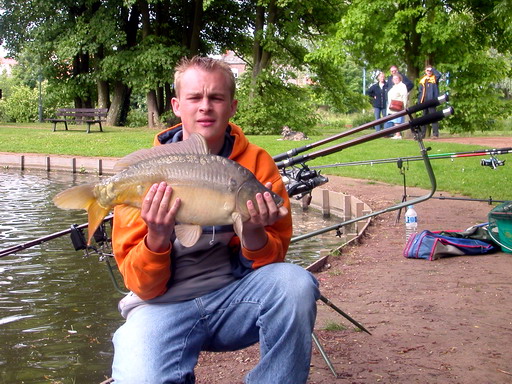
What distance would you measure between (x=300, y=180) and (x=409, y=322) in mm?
1392

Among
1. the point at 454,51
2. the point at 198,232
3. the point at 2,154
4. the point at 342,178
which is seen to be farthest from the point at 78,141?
the point at 198,232

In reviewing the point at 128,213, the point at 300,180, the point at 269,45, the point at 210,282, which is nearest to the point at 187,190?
the point at 128,213

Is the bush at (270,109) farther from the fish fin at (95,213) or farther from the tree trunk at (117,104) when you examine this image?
the fish fin at (95,213)

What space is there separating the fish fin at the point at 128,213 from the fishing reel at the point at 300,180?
2.79 meters

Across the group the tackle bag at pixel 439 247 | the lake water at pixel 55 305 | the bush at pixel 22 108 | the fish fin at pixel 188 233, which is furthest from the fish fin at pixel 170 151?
the bush at pixel 22 108

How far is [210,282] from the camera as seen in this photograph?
3.05m

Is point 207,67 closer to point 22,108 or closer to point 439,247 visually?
point 439,247

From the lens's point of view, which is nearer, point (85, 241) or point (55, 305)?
point (85, 241)

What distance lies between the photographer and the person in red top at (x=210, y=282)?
2.80 meters

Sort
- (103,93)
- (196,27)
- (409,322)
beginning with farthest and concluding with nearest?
(103,93), (196,27), (409,322)

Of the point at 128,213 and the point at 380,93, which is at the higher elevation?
the point at 380,93

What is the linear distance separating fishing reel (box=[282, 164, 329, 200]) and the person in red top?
2.43 m

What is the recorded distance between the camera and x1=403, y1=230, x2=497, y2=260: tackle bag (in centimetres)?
729

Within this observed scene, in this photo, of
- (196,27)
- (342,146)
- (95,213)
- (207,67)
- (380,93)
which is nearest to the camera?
(95,213)
